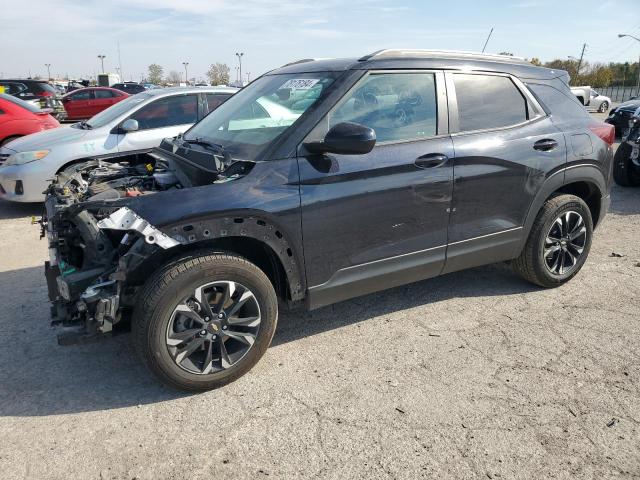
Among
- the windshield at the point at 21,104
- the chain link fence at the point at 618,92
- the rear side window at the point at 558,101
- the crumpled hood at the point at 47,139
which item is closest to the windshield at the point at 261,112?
the rear side window at the point at 558,101

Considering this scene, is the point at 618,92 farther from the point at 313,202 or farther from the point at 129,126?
the point at 313,202

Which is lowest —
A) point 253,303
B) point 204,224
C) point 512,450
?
point 512,450

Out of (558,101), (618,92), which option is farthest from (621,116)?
(618,92)

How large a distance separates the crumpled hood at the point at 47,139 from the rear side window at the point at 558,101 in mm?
5636

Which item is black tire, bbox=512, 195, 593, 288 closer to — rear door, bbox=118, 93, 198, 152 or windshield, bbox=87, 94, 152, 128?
rear door, bbox=118, 93, 198, 152

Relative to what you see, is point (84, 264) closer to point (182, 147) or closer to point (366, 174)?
point (182, 147)

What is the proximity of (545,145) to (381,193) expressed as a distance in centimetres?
159

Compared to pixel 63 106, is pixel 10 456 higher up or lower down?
lower down

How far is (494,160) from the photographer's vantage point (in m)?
3.76

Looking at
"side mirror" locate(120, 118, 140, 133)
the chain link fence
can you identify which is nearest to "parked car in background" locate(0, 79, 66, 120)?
"side mirror" locate(120, 118, 140, 133)

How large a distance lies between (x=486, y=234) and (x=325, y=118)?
5.23 feet

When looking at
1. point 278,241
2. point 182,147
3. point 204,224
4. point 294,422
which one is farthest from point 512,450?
point 182,147

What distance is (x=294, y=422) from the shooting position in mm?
2787

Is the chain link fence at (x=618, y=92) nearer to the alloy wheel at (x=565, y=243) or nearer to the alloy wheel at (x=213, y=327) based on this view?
the alloy wheel at (x=565, y=243)
